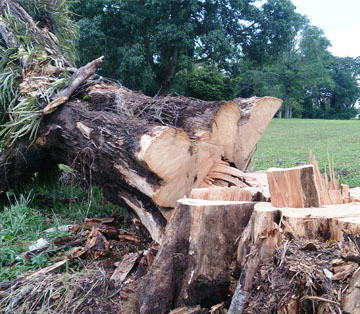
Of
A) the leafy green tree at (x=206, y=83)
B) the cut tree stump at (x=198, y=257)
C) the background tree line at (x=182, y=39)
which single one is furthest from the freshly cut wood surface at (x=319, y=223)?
the leafy green tree at (x=206, y=83)

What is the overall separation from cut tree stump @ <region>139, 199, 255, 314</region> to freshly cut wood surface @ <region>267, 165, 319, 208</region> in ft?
0.45

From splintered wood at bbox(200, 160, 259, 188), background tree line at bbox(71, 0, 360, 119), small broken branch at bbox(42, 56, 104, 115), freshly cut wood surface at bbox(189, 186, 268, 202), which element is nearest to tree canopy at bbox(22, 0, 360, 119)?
background tree line at bbox(71, 0, 360, 119)

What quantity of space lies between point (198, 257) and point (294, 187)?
53 cm

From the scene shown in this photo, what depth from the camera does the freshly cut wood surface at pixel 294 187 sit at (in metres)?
1.68

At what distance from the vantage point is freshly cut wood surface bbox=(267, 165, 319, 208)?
66.2 inches

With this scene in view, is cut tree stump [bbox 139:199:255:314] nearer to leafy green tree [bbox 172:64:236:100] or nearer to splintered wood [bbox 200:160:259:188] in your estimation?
splintered wood [bbox 200:160:259:188]

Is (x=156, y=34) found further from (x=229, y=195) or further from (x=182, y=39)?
(x=229, y=195)

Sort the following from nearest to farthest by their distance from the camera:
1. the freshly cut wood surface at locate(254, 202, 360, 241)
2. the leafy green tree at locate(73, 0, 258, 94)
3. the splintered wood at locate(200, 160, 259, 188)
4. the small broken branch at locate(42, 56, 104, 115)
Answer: the freshly cut wood surface at locate(254, 202, 360, 241) → the splintered wood at locate(200, 160, 259, 188) → the small broken branch at locate(42, 56, 104, 115) → the leafy green tree at locate(73, 0, 258, 94)

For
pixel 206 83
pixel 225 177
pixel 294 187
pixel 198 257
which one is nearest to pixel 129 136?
pixel 225 177

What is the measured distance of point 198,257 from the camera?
171 cm

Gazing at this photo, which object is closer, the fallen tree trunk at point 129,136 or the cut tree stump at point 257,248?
the cut tree stump at point 257,248

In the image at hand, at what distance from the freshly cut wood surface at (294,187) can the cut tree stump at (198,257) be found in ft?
0.45

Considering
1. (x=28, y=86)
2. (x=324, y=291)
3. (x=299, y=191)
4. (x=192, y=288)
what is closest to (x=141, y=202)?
(x=192, y=288)

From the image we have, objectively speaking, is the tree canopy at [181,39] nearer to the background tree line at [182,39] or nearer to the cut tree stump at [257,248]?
the background tree line at [182,39]
